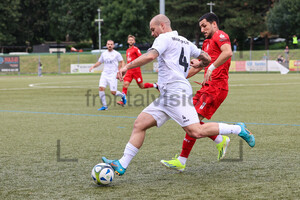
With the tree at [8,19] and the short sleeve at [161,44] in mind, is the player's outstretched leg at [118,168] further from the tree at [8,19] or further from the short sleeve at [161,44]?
the tree at [8,19]

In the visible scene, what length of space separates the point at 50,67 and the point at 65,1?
30.1 m

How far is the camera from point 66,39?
96375 millimetres

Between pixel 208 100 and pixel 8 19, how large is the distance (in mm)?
76775

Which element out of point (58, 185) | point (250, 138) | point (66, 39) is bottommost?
point (58, 185)

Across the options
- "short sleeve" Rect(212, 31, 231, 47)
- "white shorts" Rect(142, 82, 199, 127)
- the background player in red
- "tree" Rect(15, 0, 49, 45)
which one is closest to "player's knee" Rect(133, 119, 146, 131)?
"white shorts" Rect(142, 82, 199, 127)

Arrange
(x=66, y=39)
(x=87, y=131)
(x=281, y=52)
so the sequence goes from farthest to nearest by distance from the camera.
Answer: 1. (x=66, y=39)
2. (x=281, y=52)
3. (x=87, y=131)

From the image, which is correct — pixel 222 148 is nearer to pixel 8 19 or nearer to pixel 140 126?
pixel 140 126

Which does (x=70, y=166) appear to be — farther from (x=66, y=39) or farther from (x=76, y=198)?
(x=66, y=39)

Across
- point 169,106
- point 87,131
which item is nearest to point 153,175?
point 169,106

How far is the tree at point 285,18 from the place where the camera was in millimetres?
57931

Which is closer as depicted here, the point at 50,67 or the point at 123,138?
the point at 123,138

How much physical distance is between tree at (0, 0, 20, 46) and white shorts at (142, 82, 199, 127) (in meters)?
75.1

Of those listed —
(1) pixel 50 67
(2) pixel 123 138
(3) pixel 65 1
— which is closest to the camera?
(2) pixel 123 138

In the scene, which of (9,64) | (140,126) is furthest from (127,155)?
(9,64)
